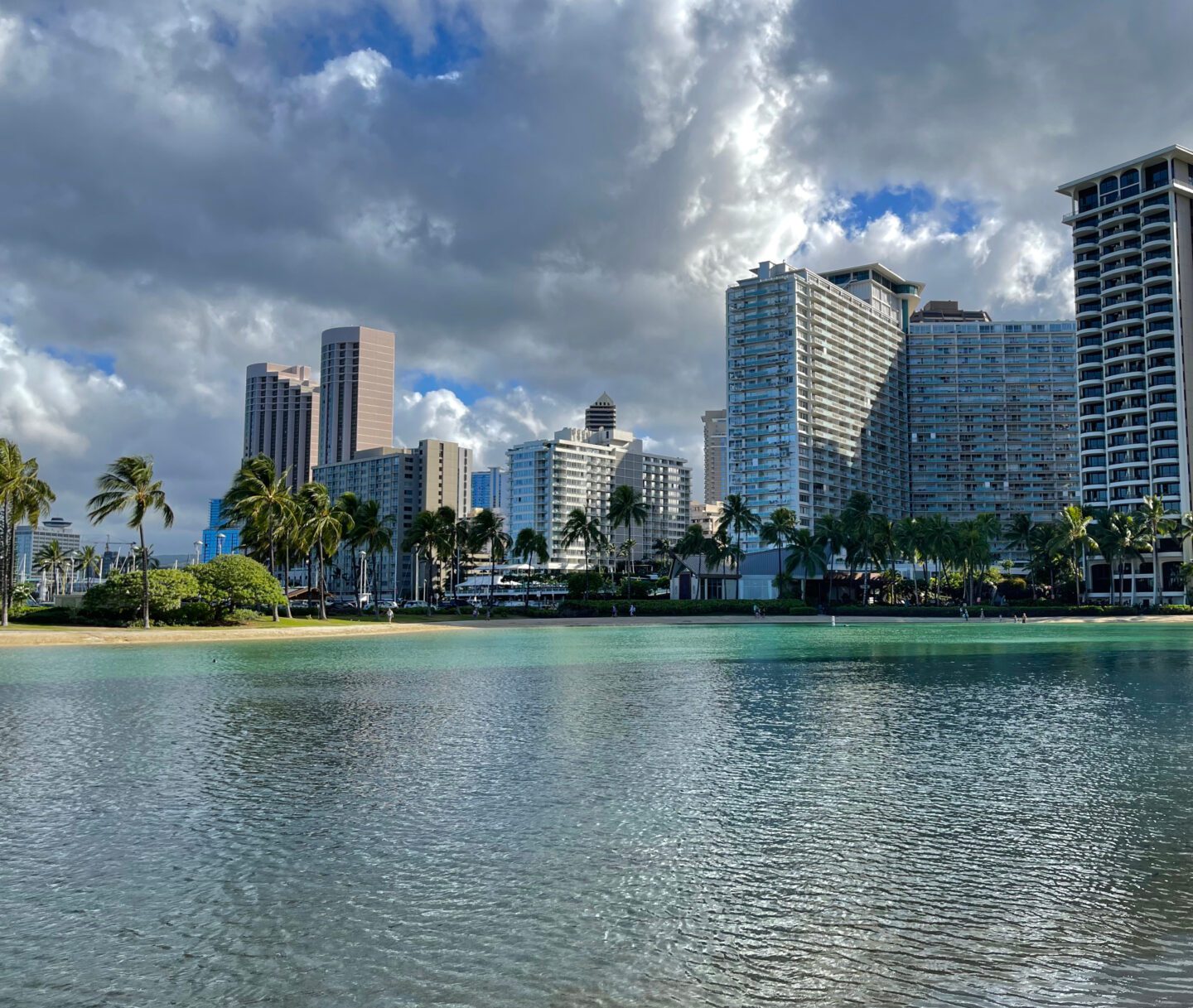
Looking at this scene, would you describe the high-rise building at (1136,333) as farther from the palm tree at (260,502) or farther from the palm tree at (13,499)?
the palm tree at (13,499)

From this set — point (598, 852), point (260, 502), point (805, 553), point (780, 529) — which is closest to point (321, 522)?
point (260, 502)

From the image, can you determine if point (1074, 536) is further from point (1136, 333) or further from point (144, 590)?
point (144, 590)

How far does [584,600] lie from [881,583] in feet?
197

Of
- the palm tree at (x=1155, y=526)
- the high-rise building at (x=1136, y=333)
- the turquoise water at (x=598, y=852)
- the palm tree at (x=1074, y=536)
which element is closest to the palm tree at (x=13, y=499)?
the turquoise water at (x=598, y=852)

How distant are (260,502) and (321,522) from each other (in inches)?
332

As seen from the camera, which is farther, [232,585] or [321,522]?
[321,522]

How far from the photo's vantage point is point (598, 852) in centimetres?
1466

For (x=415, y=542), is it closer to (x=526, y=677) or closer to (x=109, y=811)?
(x=526, y=677)

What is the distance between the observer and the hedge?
11844cm

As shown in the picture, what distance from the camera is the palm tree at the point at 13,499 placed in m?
68.6

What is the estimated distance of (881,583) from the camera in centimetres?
16350

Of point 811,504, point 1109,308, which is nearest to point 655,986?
point 1109,308

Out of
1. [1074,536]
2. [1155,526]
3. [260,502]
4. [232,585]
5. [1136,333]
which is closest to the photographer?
[232,585]

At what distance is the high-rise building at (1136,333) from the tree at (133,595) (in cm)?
13169
